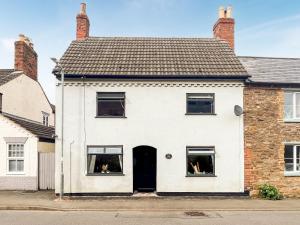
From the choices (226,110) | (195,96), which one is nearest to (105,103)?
(195,96)

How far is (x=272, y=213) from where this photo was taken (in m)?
14.0

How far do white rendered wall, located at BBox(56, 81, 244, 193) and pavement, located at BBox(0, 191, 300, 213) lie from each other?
763 mm

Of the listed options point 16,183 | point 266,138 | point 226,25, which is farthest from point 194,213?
point 226,25

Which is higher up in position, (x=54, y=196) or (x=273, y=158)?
(x=273, y=158)

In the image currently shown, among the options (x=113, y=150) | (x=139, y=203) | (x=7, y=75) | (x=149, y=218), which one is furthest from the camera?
(x=7, y=75)

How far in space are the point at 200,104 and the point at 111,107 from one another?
4.60 metres

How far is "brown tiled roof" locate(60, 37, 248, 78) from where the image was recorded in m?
17.9

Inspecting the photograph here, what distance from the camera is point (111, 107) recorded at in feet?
58.7

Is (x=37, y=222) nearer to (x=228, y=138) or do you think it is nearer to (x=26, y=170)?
(x=26, y=170)

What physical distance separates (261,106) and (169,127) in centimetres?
493

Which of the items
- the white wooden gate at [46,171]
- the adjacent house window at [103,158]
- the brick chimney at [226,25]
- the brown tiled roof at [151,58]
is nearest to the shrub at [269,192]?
the brown tiled roof at [151,58]

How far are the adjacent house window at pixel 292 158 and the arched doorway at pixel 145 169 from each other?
22.7ft

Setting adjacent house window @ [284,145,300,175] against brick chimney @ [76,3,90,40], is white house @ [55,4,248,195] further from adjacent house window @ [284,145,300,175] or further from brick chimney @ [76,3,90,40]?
brick chimney @ [76,3,90,40]

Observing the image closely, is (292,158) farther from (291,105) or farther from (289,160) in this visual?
(291,105)
